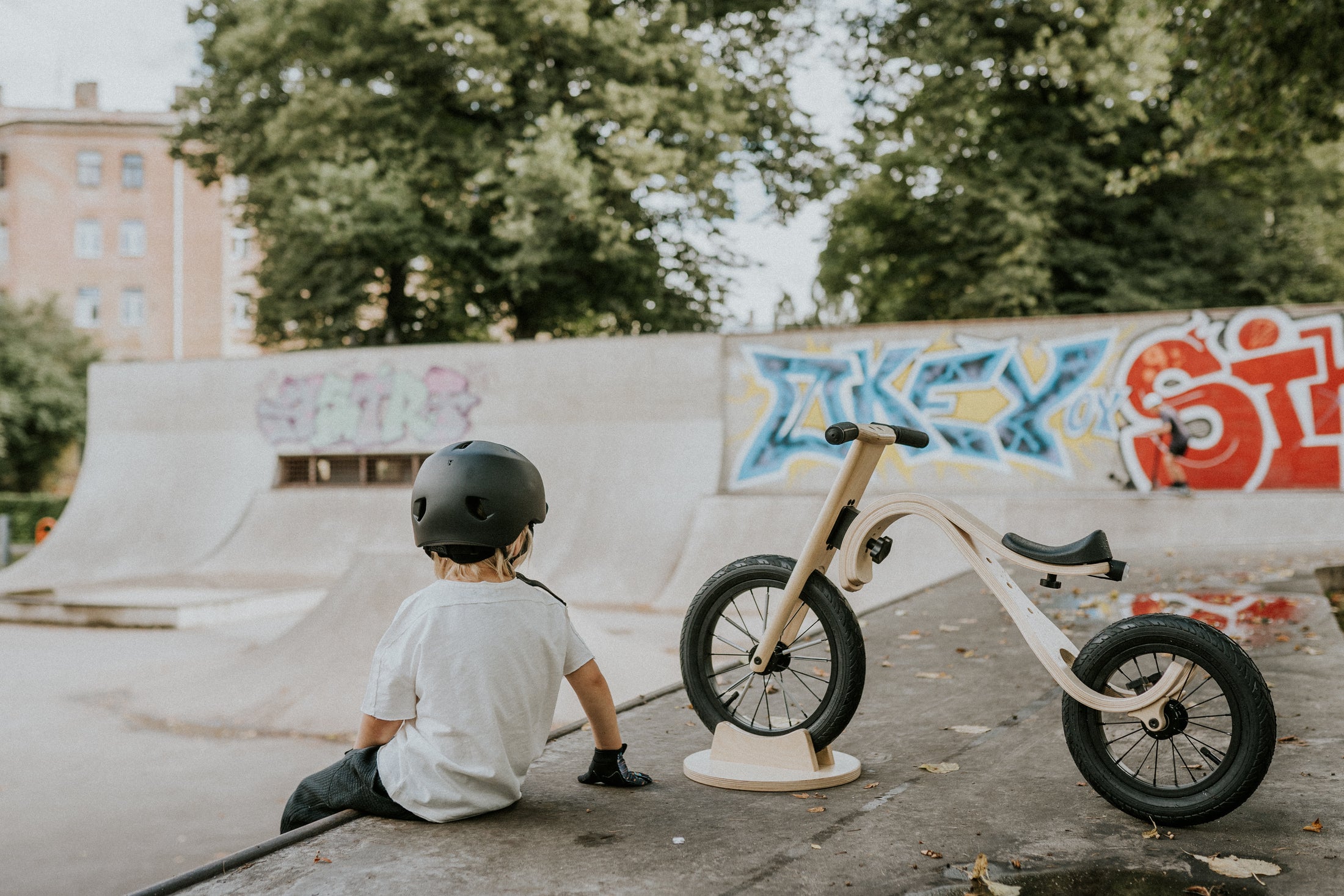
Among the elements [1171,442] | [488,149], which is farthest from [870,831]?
[488,149]

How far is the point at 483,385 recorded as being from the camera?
16.7 m

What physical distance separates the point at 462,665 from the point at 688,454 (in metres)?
12.2

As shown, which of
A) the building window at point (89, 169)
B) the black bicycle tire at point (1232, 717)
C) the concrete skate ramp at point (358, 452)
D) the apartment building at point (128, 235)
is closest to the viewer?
the black bicycle tire at point (1232, 717)

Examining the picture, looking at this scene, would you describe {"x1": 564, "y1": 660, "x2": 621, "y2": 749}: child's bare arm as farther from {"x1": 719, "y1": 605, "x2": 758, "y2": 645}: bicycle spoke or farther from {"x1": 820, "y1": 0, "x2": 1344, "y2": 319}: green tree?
{"x1": 820, "y1": 0, "x2": 1344, "y2": 319}: green tree

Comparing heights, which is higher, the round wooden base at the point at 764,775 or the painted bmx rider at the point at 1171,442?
the painted bmx rider at the point at 1171,442

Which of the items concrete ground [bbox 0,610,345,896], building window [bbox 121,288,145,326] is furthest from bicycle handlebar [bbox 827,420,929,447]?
building window [bbox 121,288,145,326]

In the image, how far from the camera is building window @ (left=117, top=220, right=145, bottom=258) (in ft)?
156

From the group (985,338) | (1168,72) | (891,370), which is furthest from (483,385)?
(1168,72)

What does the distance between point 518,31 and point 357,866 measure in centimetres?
1974

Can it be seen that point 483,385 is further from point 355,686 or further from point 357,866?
point 357,866

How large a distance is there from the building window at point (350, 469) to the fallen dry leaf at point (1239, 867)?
49.3 feet

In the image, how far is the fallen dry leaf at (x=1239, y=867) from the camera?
2.60 meters

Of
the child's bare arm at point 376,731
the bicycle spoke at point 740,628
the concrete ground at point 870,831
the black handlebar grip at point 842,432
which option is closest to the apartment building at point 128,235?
the bicycle spoke at point 740,628

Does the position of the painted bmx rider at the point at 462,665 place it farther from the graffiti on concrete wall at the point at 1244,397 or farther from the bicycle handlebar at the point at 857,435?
the graffiti on concrete wall at the point at 1244,397
